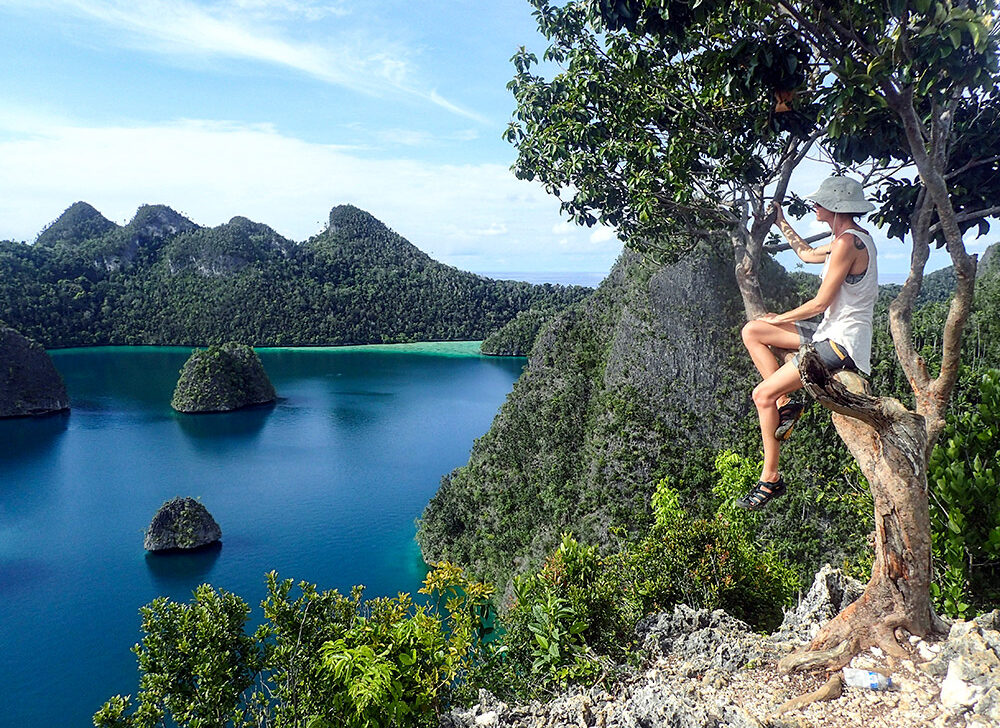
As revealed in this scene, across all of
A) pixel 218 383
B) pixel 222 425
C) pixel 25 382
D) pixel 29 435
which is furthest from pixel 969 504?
pixel 25 382

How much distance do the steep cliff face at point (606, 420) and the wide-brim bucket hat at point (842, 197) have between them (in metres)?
15.1

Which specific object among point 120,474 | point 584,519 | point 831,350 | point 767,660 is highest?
point 831,350

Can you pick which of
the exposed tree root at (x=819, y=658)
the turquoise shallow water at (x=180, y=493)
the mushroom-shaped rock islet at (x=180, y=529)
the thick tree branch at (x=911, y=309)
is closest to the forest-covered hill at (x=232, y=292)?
the turquoise shallow water at (x=180, y=493)

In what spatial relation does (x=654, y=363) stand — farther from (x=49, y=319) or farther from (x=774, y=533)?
(x=49, y=319)

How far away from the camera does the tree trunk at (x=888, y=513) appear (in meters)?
4.22

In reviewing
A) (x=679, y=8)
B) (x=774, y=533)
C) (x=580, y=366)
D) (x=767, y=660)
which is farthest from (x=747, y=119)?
(x=580, y=366)

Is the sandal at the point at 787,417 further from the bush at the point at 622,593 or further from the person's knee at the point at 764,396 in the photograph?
the bush at the point at 622,593

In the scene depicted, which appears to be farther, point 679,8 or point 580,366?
point 580,366

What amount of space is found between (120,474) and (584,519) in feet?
95.2

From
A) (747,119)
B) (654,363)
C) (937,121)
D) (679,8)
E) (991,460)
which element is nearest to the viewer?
(937,121)

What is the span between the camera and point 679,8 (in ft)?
16.0

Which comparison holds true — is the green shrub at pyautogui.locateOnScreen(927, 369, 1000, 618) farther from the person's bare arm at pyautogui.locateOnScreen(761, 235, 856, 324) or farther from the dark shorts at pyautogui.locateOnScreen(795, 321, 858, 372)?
the person's bare arm at pyautogui.locateOnScreen(761, 235, 856, 324)

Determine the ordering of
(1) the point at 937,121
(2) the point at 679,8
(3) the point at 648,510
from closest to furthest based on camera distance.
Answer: (1) the point at 937,121
(2) the point at 679,8
(3) the point at 648,510

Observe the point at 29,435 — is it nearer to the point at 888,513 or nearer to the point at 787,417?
the point at 787,417
